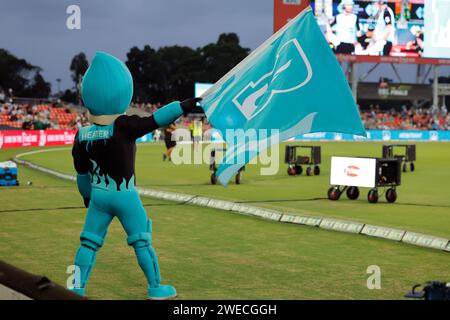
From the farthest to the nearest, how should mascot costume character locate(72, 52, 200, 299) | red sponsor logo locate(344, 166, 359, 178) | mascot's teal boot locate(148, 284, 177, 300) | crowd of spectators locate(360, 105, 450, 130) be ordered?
1. crowd of spectators locate(360, 105, 450, 130)
2. red sponsor logo locate(344, 166, 359, 178)
3. mascot's teal boot locate(148, 284, 177, 300)
4. mascot costume character locate(72, 52, 200, 299)

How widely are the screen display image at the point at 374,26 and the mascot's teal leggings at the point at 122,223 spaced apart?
67474 millimetres

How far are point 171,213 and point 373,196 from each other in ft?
15.1

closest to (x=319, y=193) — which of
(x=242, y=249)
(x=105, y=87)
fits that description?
(x=242, y=249)

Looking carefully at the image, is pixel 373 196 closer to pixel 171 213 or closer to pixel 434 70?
pixel 171 213

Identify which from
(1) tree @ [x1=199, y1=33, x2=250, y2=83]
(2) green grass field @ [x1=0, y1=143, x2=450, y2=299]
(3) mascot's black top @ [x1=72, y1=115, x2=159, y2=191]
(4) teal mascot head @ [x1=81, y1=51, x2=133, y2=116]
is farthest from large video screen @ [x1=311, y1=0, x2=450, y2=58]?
(3) mascot's black top @ [x1=72, y1=115, x2=159, y2=191]

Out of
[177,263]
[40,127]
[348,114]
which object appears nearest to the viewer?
[348,114]

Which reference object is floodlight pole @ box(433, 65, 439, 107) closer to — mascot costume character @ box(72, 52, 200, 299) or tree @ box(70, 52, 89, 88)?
tree @ box(70, 52, 89, 88)

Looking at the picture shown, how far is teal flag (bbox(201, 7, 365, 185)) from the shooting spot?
7309 mm

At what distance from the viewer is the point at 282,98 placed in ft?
24.3

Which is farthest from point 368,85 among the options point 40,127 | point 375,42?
point 40,127

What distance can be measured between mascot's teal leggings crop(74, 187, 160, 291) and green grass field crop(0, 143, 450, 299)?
1.32 feet

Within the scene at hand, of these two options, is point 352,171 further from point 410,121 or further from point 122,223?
point 410,121

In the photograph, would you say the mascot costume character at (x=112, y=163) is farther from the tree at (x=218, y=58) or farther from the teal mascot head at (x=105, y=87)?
the tree at (x=218, y=58)

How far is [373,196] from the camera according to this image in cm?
1641
